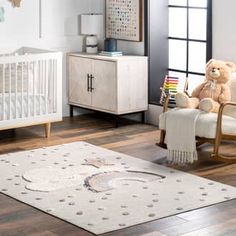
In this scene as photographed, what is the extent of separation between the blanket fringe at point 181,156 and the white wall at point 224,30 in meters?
1.23

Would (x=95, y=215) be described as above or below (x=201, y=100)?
below

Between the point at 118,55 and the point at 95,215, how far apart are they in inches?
117

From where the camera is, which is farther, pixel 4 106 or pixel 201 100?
pixel 4 106

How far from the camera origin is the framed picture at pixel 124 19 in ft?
22.7

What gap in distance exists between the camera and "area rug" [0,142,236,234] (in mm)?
4234

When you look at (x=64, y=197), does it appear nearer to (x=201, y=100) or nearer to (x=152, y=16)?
(x=201, y=100)

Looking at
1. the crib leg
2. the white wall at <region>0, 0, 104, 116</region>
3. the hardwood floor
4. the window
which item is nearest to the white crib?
the crib leg

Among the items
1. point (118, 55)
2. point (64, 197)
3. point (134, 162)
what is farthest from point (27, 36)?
point (64, 197)

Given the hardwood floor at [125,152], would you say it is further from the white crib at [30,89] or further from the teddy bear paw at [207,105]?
the teddy bear paw at [207,105]

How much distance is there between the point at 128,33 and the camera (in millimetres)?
7078

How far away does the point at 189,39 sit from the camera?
6.79 meters

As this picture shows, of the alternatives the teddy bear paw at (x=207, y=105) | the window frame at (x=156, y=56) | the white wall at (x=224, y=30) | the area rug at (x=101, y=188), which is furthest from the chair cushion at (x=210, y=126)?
the window frame at (x=156, y=56)

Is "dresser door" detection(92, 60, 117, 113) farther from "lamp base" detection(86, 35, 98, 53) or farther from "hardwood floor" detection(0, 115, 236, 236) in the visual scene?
"lamp base" detection(86, 35, 98, 53)

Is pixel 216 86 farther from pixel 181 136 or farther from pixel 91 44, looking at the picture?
pixel 91 44
